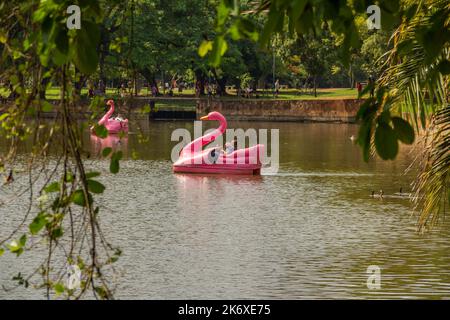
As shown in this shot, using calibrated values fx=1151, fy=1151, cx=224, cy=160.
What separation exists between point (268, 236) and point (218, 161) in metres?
11.0

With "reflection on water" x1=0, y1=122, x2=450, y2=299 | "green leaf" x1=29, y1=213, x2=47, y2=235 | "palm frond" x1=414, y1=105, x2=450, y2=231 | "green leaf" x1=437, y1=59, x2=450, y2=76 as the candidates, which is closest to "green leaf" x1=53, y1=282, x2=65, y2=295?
"green leaf" x1=29, y1=213, x2=47, y2=235

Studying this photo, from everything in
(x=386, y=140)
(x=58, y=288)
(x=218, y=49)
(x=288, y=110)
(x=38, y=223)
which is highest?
Result: (x=288, y=110)

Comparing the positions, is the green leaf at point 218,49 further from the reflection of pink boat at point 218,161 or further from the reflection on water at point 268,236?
the reflection of pink boat at point 218,161

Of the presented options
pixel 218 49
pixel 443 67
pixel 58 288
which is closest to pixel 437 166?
pixel 443 67

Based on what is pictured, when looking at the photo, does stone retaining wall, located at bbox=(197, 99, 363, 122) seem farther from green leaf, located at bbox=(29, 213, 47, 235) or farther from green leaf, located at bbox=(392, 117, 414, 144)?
green leaf, located at bbox=(392, 117, 414, 144)

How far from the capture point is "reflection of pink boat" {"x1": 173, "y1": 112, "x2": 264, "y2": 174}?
29.9m

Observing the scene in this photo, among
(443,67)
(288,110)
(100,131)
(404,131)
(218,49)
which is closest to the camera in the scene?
(218,49)

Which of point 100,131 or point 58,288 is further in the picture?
point 100,131

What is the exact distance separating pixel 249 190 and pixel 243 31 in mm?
22204

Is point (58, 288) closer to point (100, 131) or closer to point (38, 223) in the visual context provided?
point (38, 223)

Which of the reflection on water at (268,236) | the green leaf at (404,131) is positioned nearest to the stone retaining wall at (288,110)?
the reflection on water at (268,236)

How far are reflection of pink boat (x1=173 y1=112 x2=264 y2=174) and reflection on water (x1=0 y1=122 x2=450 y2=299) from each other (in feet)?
1.32

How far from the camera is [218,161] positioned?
30438 millimetres
